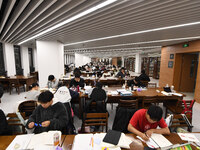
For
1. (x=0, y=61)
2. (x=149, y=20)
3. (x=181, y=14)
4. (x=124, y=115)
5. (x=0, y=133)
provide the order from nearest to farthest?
(x=0, y=133) → (x=124, y=115) → (x=181, y=14) → (x=149, y=20) → (x=0, y=61)

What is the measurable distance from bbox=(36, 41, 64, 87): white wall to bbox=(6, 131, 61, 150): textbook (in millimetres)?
6502

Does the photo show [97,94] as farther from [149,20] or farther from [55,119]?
[149,20]

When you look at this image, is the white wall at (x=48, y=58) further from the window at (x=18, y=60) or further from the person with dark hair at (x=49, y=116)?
the person with dark hair at (x=49, y=116)

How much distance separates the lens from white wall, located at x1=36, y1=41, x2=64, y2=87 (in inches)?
284

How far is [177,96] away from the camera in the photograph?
3.76 m

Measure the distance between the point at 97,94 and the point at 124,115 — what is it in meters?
1.14

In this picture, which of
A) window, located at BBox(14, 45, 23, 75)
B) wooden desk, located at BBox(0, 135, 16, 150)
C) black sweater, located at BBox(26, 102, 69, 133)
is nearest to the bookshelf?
black sweater, located at BBox(26, 102, 69, 133)

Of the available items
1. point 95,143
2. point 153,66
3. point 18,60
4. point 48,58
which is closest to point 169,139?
point 95,143

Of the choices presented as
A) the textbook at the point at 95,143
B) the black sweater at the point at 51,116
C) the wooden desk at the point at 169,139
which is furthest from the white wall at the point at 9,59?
Answer: the textbook at the point at 95,143

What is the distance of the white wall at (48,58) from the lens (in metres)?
7.21

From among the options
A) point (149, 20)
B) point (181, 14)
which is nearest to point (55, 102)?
point (149, 20)

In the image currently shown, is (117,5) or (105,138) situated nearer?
(105,138)

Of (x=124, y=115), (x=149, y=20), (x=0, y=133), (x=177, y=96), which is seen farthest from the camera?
(x=177, y=96)

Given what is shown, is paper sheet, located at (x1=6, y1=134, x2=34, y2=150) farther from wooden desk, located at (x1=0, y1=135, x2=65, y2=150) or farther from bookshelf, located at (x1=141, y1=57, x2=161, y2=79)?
bookshelf, located at (x1=141, y1=57, x2=161, y2=79)
